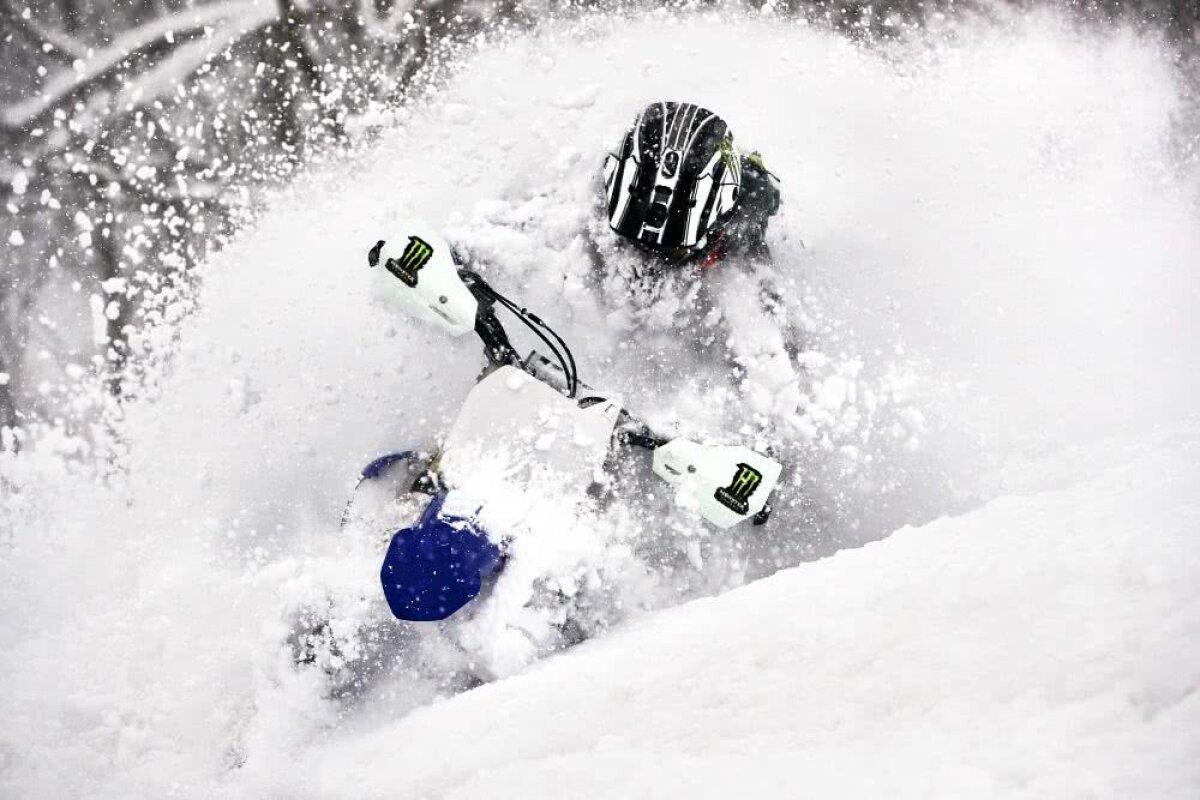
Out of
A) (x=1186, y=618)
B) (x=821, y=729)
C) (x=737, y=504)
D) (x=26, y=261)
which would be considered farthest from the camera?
(x=26, y=261)

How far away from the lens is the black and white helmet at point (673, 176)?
334 cm

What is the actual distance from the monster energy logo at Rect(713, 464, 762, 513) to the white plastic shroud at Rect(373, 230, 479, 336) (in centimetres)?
124

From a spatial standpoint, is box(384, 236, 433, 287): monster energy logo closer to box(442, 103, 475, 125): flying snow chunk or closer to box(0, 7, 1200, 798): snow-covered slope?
box(0, 7, 1200, 798): snow-covered slope

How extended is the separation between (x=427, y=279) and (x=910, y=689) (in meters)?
2.30

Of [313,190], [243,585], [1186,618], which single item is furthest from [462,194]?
[1186,618]

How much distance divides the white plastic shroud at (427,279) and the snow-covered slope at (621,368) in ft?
1.38

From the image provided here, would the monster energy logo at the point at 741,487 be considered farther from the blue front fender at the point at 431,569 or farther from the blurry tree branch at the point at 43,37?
the blurry tree branch at the point at 43,37

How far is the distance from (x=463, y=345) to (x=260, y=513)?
1.19 metres

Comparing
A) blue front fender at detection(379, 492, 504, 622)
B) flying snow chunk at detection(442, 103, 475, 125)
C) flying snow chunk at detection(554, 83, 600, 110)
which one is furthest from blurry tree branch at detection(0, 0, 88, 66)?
blue front fender at detection(379, 492, 504, 622)

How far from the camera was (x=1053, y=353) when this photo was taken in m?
3.82

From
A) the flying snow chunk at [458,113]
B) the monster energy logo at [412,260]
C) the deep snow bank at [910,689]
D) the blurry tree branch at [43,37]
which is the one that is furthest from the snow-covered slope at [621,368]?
the blurry tree branch at [43,37]

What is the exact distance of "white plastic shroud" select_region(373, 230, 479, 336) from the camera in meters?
3.28

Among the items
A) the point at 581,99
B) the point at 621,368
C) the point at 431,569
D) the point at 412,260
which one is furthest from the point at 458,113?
the point at 431,569

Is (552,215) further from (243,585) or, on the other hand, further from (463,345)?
(243,585)
